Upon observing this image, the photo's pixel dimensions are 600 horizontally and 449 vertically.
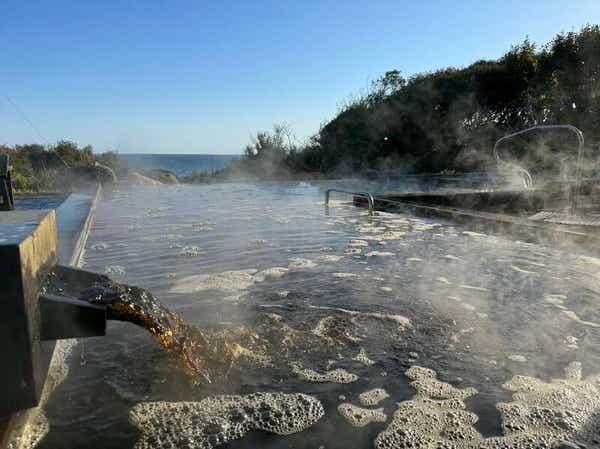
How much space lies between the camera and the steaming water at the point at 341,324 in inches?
75.9

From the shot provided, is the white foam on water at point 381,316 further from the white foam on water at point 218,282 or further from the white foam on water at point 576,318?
the white foam on water at point 576,318

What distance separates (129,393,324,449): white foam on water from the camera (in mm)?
1741

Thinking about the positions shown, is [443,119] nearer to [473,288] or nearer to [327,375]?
[473,288]

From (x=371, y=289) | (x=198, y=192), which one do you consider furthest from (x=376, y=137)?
(x=371, y=289)

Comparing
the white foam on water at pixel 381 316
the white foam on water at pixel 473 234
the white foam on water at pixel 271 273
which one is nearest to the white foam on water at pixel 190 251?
the white foam on water at pixel 271 273

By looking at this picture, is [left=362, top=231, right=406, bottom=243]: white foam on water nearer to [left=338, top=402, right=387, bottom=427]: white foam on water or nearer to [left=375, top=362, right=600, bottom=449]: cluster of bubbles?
[left=375, top=362, right=600, bottom=449]: cluster of bubbles

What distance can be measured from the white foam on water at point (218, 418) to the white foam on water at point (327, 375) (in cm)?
18

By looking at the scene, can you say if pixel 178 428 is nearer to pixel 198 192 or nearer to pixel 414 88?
pixel 198 192

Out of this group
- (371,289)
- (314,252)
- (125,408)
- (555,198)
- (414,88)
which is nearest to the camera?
(125,408)

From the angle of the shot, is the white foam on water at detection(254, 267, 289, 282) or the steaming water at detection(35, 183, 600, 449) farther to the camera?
the white foam on water at detection(254, 267, 289, 282)

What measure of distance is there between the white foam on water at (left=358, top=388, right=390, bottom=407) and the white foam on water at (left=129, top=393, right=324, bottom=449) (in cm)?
21

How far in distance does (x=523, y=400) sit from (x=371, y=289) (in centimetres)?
175

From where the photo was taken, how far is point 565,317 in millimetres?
3082

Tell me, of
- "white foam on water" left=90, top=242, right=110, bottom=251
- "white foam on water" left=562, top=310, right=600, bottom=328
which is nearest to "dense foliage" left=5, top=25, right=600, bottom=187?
"white foam on water" left=90, top=242, right=110, bottom=251
